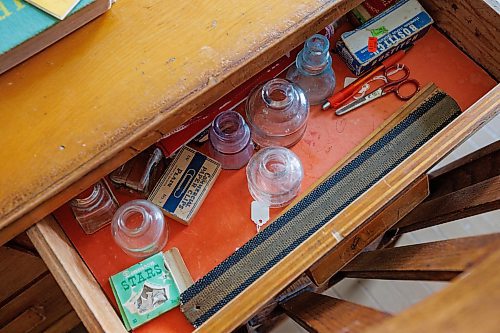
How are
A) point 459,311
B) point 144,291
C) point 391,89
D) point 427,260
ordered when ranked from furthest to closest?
1. point 391,89
2. point 144,291
3. point 427,260
4. point 459,311

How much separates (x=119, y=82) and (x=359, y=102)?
358 millimetres

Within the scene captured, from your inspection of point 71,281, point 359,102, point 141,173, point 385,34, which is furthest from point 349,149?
point 71,281

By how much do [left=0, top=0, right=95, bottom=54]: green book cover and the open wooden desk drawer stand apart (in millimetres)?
144

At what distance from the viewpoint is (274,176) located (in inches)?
30.5

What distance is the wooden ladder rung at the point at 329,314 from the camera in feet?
1.79

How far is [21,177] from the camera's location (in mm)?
587

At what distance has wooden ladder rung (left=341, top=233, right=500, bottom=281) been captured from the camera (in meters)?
0.50

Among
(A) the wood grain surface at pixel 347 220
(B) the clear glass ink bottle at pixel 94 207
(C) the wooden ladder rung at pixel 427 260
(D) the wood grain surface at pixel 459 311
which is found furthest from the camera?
(B) the clear glass ink bottle at pixel 94 207

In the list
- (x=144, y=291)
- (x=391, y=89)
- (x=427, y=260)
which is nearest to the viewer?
(x=427, y=260)

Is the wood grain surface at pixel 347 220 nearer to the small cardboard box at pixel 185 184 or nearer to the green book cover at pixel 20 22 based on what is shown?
the small cardboard box at pixel 185 184

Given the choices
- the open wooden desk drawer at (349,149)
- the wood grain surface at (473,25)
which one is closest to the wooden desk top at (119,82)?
the open wooden desk drawer at (349,149)

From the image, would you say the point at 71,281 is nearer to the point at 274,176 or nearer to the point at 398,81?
the point at 274,176

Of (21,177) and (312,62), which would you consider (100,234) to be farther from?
(312,62)

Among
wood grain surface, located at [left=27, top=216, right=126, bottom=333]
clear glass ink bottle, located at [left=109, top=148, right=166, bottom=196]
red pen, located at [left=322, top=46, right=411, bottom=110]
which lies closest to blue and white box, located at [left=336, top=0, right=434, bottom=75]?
red pen, located at [left=322, top=46, right=411, bottom=110]
